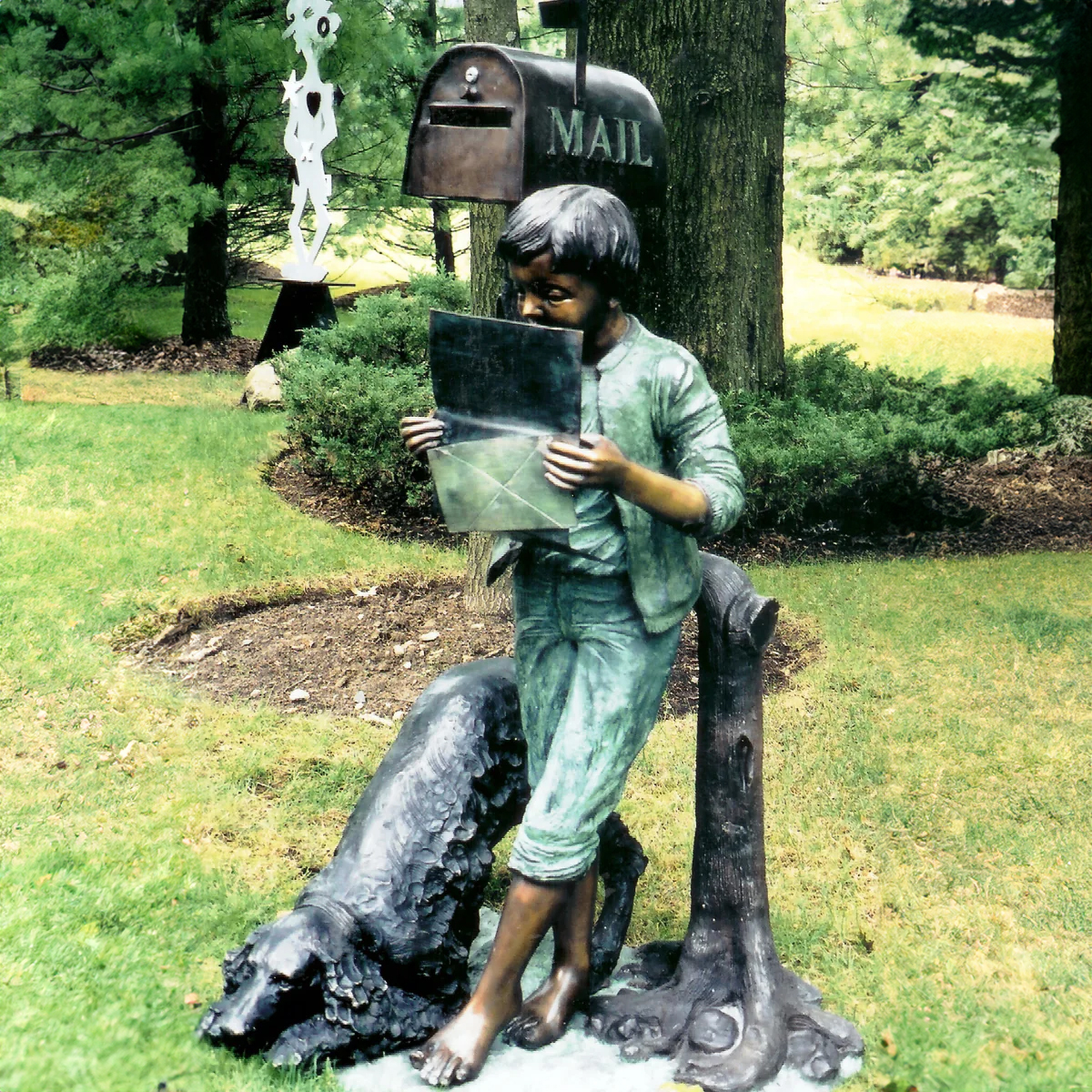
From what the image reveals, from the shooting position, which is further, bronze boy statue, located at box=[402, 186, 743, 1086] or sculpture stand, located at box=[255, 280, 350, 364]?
sculpture stand, located at box=[255, 280, 350, 364]

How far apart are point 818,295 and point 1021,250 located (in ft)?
11.1

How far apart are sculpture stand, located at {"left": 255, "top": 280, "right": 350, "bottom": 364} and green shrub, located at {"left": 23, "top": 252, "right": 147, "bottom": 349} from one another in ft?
6.82

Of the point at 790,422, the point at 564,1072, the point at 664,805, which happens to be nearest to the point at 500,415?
the point at 564,1072

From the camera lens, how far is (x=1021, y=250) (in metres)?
20.5

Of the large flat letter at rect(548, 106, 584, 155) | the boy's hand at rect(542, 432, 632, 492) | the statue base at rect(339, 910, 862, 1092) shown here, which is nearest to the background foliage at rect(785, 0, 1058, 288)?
the large flat letter at rect(548, 106, 584, 155)

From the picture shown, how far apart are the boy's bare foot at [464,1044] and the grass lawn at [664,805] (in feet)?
0.73

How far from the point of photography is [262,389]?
1108 cm

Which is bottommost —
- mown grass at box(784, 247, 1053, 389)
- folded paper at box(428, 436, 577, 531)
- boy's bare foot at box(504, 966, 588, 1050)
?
mown grass at box(784, 247, 1053, 389)

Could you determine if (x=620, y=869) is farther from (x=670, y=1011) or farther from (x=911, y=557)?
(x=911, y=557)

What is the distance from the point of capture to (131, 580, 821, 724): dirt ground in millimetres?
5485

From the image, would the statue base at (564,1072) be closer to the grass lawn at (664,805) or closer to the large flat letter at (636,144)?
the grass lawn at (664,805)

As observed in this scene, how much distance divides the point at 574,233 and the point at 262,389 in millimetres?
8865

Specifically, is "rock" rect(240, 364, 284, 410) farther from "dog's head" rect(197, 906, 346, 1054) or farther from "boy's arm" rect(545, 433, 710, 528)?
"boy's arm" rect(545, 433, 710, 528)

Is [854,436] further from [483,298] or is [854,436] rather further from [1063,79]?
[1063,79]
